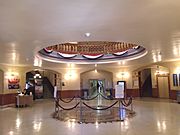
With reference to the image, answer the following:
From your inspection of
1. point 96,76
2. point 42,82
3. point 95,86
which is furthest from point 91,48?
point 42,82

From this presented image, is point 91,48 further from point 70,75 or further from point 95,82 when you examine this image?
point 95,82

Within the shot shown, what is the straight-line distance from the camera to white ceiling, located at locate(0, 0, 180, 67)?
4.18 meters

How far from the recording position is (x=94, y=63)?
16516 millimetres

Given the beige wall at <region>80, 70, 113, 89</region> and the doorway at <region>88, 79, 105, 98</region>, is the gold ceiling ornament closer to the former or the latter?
the beige wall at <region>80, 70, 113, 89</region>

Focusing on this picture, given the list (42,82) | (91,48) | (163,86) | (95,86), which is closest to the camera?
(91,48)

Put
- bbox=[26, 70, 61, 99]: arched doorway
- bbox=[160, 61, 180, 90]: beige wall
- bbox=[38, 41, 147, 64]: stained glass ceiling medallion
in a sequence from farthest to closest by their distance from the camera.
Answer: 1. bbox=[26, 70, 61, 99]: arched doorway
2. bbox=[160, 61, 180, 90]: beige wall
3. bbox=[38, 41, 147, 64]: stained glass ceiling medallion

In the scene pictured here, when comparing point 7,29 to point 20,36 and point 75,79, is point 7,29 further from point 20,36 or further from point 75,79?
point 75,79

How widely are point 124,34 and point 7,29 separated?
3.53m

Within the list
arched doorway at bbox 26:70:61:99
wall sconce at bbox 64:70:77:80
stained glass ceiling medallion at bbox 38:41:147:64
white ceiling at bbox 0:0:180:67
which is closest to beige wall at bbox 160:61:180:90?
stained glass ceiling medallion at bbox 38:41:147:64

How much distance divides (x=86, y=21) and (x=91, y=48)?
9.99m

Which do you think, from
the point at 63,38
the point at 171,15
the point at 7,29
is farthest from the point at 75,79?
the point at 171,15

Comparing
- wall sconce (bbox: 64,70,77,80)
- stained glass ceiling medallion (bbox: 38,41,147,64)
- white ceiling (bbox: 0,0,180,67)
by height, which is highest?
stained glass ceiling medallion (bbox: 38,41,147,64)

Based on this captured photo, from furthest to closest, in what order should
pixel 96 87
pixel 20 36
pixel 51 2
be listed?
pixel 96 87 < pixel 20 36 < pixel 51 2

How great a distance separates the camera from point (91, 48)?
49.9ft
